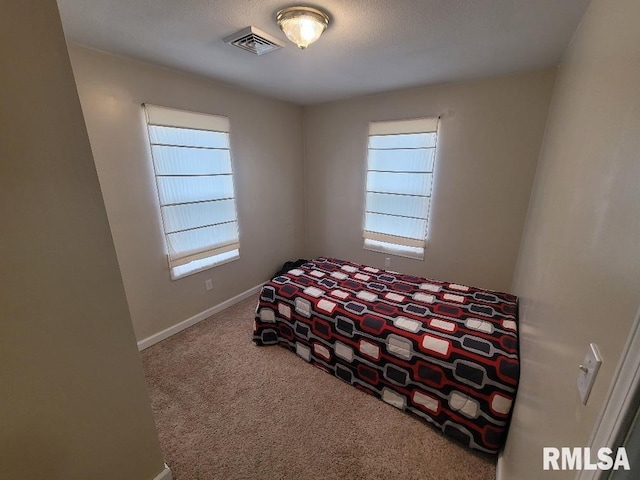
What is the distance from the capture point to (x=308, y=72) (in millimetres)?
2209

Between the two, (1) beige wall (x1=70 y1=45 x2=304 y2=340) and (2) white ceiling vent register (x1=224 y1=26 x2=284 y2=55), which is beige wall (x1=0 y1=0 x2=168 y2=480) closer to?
(2) white ceiling vent register (x1=224 y1=26 x2=284 y2=55)

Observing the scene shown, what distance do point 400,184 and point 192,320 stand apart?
8.83 feet

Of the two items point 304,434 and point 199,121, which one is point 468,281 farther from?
point 199,121

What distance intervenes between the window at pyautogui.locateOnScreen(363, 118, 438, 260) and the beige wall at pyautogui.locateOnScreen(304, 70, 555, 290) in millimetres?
88

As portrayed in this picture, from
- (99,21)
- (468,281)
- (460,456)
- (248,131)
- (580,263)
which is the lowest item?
(460,456)

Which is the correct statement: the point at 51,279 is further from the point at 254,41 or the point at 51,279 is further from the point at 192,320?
the point at 192,320

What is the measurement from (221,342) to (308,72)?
254cm

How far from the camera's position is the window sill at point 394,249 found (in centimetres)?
297

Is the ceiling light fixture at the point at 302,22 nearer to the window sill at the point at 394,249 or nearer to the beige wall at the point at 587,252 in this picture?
the beige wall at the point at 587,252

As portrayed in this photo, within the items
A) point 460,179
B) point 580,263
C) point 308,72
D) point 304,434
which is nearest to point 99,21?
point 308,72

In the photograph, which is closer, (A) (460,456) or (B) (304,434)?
(A) (460,456)

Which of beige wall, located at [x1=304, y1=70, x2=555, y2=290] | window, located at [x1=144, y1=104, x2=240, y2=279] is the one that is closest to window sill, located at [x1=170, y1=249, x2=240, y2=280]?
window, located at [x1=144, y1=104, x2=240, y2=279]

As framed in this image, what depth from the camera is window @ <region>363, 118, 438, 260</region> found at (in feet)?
8.93

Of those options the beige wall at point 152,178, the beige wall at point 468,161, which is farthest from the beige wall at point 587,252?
the beige wall at point 152,178
